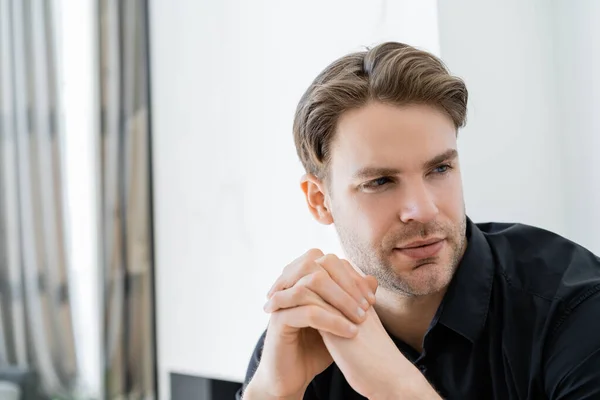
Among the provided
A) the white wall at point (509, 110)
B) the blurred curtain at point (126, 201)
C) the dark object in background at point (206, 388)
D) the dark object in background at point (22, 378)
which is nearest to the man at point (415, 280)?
the white wall at point (509, 110)

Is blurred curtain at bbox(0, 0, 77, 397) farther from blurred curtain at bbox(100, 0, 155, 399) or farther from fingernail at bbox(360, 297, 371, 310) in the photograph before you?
fingernail at bbox(360, 297, 371, 310)

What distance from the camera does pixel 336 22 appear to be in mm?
1578

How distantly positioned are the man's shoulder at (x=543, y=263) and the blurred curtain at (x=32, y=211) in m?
1.83

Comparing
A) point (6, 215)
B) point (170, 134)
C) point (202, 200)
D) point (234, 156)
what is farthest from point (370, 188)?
point (6, 215)

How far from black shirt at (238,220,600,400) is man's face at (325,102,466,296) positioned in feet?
0.19

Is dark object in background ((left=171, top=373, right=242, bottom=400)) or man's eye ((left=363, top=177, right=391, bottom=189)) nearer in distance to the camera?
man's eye ((left=363, top=177, right=391, bottom=189))

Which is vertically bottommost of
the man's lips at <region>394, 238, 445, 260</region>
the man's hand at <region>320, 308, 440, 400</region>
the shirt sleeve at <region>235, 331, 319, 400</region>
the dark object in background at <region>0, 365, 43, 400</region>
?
the dark object in background at <region>0, 365, 43, 400</region>

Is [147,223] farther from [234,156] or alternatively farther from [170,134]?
[234,156]

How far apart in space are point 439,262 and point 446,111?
282 millimetres

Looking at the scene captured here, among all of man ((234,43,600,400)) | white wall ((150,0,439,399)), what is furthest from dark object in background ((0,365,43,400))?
man ((234,43,600,400))

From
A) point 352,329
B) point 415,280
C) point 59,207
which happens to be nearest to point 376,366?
point 352,329

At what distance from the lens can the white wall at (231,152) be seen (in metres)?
1.63

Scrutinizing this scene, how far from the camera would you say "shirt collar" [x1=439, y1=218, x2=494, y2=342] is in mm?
1087

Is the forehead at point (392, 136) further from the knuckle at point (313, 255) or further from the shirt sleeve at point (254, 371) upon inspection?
the shirt sleeve at point (254, 371)
